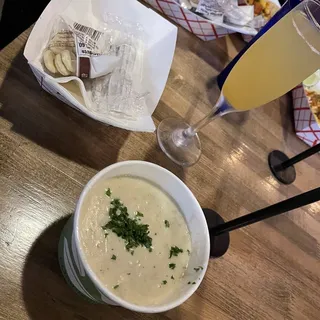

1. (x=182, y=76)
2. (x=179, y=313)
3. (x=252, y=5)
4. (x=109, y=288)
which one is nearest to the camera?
(x=109, y=288)

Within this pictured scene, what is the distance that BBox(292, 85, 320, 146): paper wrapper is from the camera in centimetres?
100

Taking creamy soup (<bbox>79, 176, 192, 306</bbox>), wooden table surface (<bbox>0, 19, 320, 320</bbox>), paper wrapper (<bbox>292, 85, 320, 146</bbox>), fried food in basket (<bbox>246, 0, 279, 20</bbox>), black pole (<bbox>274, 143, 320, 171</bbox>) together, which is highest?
fried food in basket (<bbox>246, 0, 279, 20</bbox>)

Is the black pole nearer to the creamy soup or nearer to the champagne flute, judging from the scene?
the champagne flute

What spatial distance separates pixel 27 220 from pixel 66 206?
0.22 ft

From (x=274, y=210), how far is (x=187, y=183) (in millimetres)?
211

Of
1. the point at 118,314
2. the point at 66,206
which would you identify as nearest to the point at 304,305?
the point at 118,314

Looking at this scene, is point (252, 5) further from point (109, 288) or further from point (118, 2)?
point (109, 288)

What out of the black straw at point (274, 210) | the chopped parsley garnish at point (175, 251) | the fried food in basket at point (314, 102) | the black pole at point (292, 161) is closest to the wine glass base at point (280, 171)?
the black pole at point (292, 161)

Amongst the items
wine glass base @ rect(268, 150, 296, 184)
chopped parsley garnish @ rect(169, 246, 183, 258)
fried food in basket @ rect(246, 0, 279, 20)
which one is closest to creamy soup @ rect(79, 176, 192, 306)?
chopped parsley garnish @ rect(169, 246, 183, 258)

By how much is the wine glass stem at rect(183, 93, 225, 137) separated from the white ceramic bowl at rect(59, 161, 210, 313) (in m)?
0.22

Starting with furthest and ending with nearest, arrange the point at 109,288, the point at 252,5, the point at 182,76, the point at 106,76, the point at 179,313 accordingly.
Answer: the point at 252,5 < the point at 182,76 < the point at 106,76 < the point at 179,313 < the point at 109,288

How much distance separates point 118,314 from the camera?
27.0 inches

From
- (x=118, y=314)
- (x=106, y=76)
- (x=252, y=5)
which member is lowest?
(x=118, y=314)

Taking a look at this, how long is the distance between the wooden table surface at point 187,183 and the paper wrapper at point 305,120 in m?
0.02
